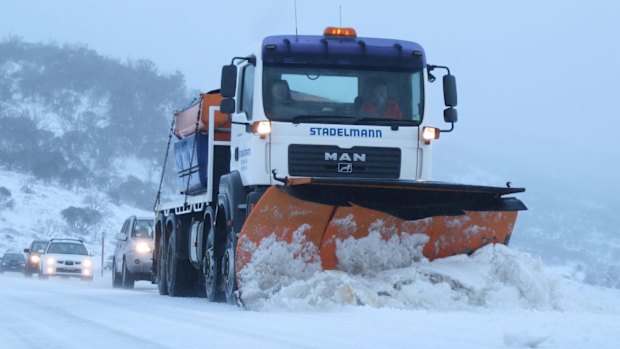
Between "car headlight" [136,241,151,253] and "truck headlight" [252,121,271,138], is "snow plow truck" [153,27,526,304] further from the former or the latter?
"car headlight" [136,241,151,253]

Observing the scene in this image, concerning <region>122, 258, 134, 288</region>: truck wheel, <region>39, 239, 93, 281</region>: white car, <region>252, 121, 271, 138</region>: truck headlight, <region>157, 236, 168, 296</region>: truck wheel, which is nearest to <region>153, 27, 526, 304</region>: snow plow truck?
<region>252, 121, 271, 138</region>: truck headlight

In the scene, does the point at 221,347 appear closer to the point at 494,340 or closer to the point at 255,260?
the point at 494,340

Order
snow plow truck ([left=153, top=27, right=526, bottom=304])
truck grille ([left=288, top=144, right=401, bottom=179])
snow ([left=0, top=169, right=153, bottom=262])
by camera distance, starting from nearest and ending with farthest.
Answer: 1. snow plow truck ([left=153, top=27, right=526, bottom=304])
2. truck grille ([left=288, top=144, right=401, bottom=179])
3. snow ([left=0, top=169, right=153, bottom=262])

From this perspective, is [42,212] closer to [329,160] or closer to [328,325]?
[329,160]

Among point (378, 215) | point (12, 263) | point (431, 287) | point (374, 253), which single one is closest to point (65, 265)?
point (12, 263)

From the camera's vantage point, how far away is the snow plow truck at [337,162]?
1205 centimetres

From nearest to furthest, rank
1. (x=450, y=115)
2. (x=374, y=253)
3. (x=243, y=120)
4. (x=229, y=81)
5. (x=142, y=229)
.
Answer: (x=374, y=253)
(x=229, y=81)
(x=450, y=115)
(x=243, y=120)
(x=142, y=229)

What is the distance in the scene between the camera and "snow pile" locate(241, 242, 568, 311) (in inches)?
451

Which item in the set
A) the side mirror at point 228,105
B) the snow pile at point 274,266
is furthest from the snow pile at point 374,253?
the side mirror at point 228,105

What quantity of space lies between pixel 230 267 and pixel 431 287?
8.35ft

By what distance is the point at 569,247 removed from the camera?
201 ft

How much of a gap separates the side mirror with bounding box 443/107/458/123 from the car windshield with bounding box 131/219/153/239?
44.2 feet

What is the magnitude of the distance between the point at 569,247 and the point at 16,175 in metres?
59.2

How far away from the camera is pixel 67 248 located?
33469mm
